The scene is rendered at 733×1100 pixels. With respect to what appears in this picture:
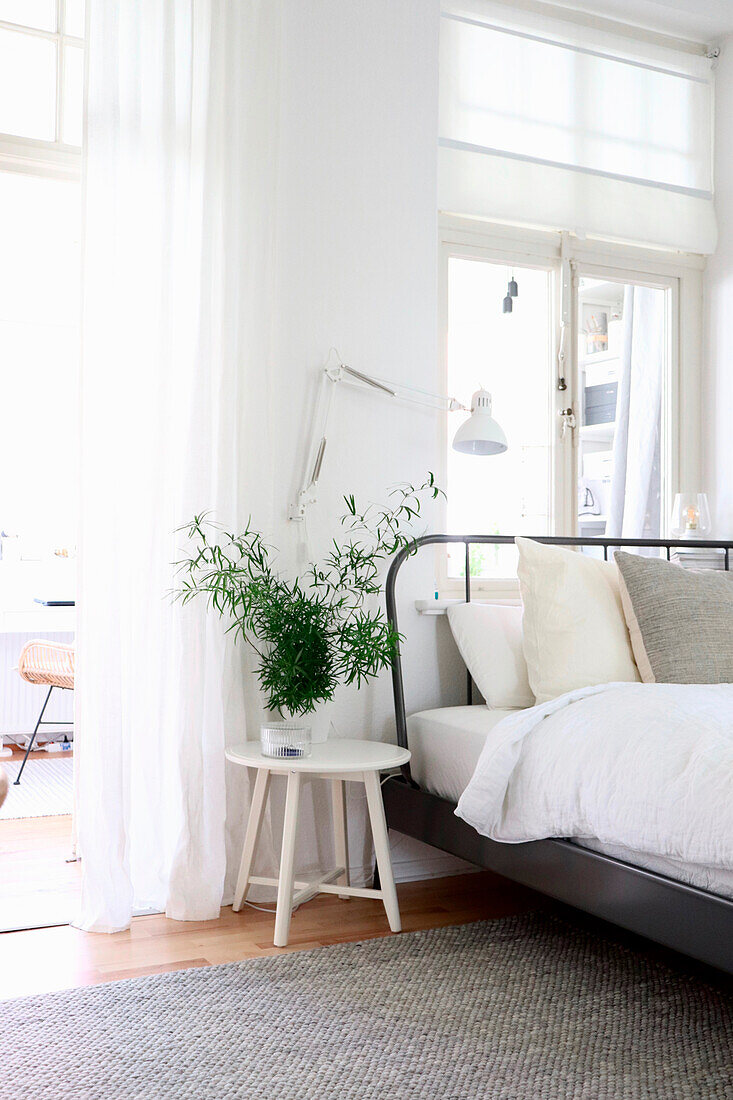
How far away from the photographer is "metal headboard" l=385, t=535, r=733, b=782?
2691 millimetres

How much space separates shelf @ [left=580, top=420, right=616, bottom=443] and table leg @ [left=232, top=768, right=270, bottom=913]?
159cm

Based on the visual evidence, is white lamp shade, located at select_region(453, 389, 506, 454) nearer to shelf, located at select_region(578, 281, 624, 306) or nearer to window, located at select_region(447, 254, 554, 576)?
window, located at select_region(447, 254, 554, 576)

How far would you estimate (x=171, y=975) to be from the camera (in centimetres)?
212

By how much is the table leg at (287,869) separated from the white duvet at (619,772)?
15.0 inches

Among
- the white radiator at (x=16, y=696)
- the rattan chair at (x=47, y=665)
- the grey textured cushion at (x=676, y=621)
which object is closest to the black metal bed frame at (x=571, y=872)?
the grey textured cushion at (x=676, y=621)

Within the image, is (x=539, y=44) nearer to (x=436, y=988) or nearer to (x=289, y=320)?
(x=289, y=320)

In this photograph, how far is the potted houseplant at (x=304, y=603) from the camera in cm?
248

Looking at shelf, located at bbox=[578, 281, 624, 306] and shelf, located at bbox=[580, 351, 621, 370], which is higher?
shelf, located at bbox=[578, 281, 624, 306]

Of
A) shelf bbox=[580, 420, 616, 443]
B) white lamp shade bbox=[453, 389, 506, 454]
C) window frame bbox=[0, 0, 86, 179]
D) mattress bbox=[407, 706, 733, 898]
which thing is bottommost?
mattress bbox=[407, 706, 733, 898]

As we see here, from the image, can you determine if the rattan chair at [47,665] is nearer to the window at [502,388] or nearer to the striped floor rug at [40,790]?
the striped floor rug at [40,790]

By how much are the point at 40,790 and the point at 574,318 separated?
2656 mm

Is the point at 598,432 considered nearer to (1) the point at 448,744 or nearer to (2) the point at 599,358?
(2) the point at 599,358

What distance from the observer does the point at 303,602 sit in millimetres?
2529

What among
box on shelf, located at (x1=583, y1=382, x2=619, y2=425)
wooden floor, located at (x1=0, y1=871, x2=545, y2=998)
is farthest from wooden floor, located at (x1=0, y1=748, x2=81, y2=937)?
box on shelf, located at (x1=583, y1=382, x2=619, y2=425)
